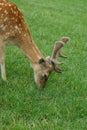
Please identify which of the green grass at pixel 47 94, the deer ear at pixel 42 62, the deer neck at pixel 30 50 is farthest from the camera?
the deer neck at pixel 30 50

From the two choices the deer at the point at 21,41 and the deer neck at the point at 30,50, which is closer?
the deer at the point at 21,41

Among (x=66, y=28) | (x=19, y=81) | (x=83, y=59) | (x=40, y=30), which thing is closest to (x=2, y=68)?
(x=19, y=81)

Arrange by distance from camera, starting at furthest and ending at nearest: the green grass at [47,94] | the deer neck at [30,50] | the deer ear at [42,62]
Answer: the deer neck at [30,50]
the deer ear at [42,62]
the green grass at [47,94]

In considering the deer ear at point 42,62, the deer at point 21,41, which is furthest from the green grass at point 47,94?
the deer ear at point 42,62

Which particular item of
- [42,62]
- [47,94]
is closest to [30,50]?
[42,62]

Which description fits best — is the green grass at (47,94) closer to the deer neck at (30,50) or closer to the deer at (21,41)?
the deer at (21,41)

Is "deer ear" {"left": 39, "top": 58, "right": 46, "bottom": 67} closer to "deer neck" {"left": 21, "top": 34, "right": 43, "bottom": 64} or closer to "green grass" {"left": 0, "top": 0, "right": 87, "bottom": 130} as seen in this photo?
"deer neck" {"left": 21, "top": 34, "right": 43, "bottom": 64}

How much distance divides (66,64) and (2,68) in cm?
191

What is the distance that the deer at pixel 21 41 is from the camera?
752cm

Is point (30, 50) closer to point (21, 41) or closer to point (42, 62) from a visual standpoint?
point (21, 41)

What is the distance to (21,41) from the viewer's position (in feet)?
25.7

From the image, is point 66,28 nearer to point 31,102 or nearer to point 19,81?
point 19,81

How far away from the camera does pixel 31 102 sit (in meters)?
6.73

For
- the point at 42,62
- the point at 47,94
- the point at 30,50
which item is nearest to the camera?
the point at 47,94
